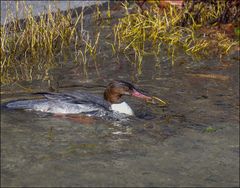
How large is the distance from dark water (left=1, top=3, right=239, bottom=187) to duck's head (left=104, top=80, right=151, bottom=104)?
0.21 m

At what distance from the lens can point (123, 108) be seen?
9.02m

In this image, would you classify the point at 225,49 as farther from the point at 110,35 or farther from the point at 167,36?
the point at 110,35

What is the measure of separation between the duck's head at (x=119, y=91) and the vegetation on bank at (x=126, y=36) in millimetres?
1414

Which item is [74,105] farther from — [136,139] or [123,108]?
[136,139]

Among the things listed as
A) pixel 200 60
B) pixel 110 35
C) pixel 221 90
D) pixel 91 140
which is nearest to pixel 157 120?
pixel 91 140

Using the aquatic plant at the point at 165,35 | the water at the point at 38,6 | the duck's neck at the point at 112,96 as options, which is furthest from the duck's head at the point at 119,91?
the water at the point at 38,6

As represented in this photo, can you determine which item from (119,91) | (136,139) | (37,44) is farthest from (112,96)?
(37,44)

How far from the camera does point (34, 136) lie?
8078 millimetres

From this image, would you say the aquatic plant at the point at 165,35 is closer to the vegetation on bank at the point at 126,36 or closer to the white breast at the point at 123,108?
the vegetation on bank at the point at 126,36

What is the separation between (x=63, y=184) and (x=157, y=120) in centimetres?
218

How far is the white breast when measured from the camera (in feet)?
29.6

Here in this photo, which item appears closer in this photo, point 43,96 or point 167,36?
point 43,96

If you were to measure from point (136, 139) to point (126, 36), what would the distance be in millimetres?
4015

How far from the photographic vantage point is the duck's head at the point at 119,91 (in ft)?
30.1
